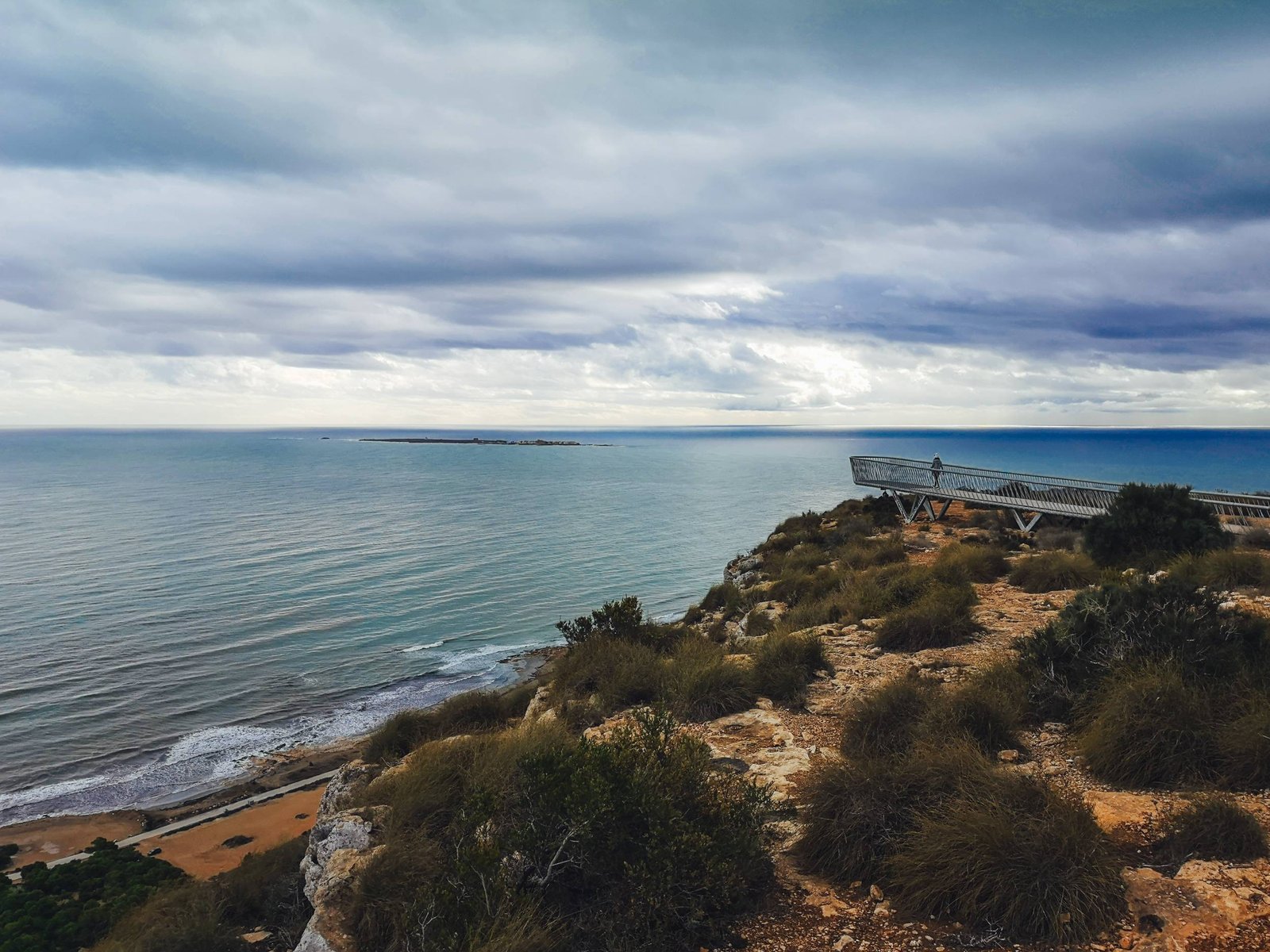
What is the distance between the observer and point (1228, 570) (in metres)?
11.6

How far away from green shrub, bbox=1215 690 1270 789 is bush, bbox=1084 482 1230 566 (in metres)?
9.95

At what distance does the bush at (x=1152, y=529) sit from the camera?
47.7 feet

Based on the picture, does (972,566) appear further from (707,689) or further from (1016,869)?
(1016,869)

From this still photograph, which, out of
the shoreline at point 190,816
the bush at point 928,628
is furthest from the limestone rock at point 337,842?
the bush at point 928,628

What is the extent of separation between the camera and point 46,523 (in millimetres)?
52750

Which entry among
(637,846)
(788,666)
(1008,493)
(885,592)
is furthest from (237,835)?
(1008,493)

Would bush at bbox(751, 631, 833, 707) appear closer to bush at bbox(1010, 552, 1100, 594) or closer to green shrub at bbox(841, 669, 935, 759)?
green shrub at bbox(841, 669, 935, 759)

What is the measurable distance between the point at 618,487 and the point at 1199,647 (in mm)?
83370

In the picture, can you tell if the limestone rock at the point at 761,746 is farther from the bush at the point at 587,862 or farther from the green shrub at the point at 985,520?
the green shrub at the point at 985,520

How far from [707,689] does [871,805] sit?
3.77 m

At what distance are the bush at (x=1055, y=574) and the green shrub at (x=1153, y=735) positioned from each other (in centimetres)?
772

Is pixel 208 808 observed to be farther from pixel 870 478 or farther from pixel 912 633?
pixel 870 478

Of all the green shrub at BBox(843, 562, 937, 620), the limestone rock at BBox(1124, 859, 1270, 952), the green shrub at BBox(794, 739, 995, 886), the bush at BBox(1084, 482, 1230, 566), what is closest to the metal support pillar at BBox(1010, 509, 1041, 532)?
the bush at BBox(1084, 482, 1230, 566)

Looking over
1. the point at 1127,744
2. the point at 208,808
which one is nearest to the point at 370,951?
the point at 1127,744
